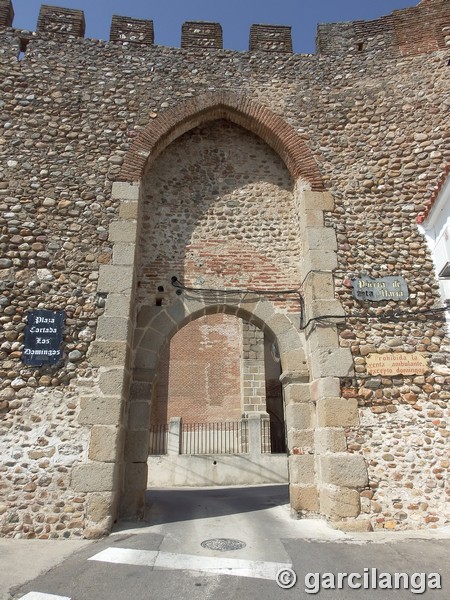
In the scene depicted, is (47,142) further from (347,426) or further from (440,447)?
(440,447)

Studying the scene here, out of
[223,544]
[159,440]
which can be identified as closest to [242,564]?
[223,544]

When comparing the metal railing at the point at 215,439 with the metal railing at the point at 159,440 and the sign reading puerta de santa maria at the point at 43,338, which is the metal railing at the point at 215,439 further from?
the sign reading puerta de santa maria at the point at 43,338

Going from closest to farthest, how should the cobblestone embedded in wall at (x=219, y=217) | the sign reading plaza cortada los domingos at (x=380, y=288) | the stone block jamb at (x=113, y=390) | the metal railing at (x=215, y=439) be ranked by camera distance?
the stone block jamb at (x=113, y=390) < the sign reading plaza cortada los domingos at (x=380, y=288) < the cobblestone embedded in wall at (x=219, y=217) < the metal railing at (x=215, y=439)

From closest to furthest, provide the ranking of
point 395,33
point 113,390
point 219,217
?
point 113,390, point 219,217, point 395,33

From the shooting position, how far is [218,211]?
24.8ft

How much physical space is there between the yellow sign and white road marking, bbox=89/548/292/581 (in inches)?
120

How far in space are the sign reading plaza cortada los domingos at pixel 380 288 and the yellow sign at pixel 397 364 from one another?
2.81 ft

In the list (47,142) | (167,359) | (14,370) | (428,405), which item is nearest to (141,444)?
(14,370)

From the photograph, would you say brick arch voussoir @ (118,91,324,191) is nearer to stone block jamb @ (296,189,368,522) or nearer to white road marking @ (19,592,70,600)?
stone block jamb @ (296,189,368,522)

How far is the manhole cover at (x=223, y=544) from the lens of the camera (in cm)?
449

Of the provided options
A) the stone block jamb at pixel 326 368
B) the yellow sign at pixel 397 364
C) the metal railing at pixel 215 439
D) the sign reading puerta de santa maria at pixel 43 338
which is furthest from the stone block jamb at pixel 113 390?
the metal railing at pixel 215 439

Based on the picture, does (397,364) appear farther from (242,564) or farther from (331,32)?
(331,32)

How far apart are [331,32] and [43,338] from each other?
24.7 feet

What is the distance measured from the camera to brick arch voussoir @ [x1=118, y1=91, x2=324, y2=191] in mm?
7172
